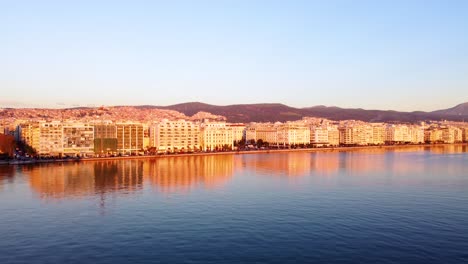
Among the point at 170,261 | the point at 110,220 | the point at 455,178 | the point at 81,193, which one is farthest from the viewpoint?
the point at 455,178

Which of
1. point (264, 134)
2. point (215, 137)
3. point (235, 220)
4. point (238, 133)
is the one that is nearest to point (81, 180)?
point (235, 220)

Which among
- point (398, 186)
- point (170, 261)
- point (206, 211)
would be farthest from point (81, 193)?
point (398, 186)

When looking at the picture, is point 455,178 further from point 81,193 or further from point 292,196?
point 81,193

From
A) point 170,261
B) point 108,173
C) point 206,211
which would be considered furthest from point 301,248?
point 108,173

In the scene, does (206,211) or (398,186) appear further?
(398,186)

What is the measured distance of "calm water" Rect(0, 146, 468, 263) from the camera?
8602 mm

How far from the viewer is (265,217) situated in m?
11.6

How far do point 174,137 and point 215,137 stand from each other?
5366 mm

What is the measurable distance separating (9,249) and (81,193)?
686 centimetres

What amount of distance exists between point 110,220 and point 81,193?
15.6 feet

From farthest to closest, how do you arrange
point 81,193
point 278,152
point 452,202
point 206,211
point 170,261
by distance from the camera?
point 278,152 → point 81,193 → point 452,202 → point 206,211 → point 170,261

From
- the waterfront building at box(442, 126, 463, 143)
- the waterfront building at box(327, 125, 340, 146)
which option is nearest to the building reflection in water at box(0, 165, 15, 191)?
the waterfront building at box(327, 125, 340, 146)

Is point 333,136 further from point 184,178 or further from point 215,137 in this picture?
point 184,178

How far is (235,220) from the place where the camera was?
1126 cm
